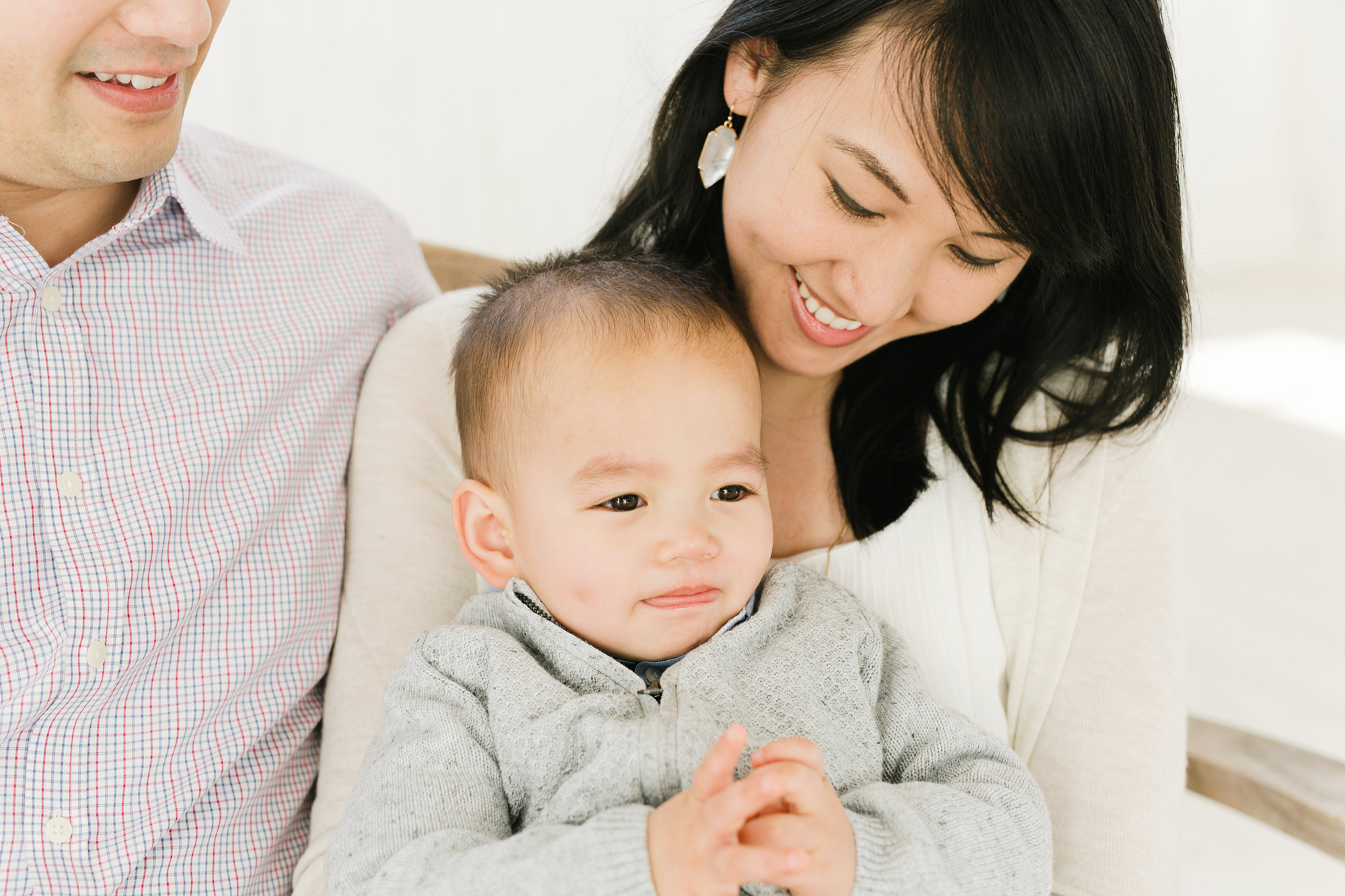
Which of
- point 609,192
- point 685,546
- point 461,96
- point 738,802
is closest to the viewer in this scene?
point 738,802

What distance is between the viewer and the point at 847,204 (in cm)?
136

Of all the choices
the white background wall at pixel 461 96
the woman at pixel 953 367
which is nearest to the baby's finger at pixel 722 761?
the woman at pixel 953 367

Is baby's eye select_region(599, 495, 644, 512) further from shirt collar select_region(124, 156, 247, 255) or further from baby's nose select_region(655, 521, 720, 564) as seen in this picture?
shirt collar select_region(124, 156, 247, 255)

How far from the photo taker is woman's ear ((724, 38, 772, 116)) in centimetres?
148

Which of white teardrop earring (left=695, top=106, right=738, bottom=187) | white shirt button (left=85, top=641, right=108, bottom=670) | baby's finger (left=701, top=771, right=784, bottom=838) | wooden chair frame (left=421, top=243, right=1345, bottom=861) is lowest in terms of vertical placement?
white shirt button (left=85, top=641, right=108, bottom=670)

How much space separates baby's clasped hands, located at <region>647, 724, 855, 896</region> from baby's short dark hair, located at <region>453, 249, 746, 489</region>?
483 mm

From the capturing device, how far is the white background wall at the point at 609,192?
10.1ft

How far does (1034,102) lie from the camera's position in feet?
4.12

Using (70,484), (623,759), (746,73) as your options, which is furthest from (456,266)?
(623,759)

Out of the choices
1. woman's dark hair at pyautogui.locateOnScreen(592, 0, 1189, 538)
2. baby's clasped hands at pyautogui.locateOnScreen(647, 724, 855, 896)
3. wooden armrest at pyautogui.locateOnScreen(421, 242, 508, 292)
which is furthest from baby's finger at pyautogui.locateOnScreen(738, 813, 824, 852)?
wooden armrest at pyautogui.locateOnScreen(421, 242, 508, 292)

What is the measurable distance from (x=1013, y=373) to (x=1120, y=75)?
19.1 inches

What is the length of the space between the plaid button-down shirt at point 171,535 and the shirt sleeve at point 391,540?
5 cm

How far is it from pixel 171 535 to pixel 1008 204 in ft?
3.60

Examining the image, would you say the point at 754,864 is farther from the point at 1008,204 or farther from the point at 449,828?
the point at 1008,204
